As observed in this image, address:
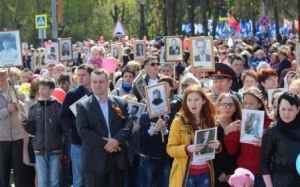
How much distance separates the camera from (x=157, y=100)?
9.43 metres

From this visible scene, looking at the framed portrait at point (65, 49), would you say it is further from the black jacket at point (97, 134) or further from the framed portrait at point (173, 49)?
the black jacket at point (97, 134)

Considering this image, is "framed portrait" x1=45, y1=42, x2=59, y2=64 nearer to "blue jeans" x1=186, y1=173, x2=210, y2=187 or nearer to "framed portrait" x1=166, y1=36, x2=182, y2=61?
"framed portrait" x1=166, y1=36, x2=182, y2=61

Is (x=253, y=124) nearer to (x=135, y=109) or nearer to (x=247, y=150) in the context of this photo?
(x=247, y=150)

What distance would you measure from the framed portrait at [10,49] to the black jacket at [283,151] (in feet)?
20.4

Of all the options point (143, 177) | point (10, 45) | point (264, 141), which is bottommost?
point (143, 177)

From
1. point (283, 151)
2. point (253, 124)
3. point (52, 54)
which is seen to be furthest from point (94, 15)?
point (283, 151)

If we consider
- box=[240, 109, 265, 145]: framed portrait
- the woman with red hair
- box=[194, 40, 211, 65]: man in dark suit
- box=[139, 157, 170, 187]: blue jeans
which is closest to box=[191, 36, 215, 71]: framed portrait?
box=[194, 40, 211, 65]: man in dark suit

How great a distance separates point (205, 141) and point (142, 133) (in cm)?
185

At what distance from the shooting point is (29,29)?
63.7 m

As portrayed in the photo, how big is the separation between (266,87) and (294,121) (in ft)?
10.6

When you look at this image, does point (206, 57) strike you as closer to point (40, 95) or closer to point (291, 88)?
point (40, 95)

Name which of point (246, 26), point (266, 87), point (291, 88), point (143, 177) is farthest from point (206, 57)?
point (246, 26)

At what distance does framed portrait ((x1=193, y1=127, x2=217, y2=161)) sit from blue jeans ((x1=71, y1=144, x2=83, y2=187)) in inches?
106

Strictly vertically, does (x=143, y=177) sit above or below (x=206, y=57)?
below
